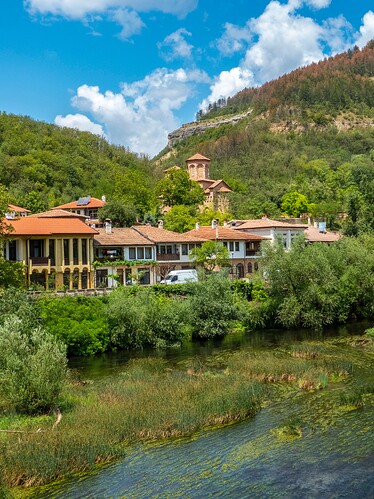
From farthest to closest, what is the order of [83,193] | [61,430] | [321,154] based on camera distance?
[321,154]
[83,193]
[61,430]

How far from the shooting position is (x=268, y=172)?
144750 mm

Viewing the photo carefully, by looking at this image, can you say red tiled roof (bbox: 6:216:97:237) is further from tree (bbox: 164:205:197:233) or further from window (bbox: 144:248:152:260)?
tree (bbox: 164:205:197:233)

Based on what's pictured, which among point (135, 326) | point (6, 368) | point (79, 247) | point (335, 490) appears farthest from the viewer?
point (79, 247)

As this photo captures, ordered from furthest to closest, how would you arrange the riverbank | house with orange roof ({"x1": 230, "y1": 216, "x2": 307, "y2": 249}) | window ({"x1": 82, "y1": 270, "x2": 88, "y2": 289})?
house with orange roof ({"x1": 230, "y1": 216, "x2": 307, "y2": 249}) < window ({"x1": 82, "y1": 270, "x2": 88, "y2": 289}) < the riverbank

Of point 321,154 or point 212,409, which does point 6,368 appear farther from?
point 321,154

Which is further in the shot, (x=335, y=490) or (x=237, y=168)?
(x=237, y=168)

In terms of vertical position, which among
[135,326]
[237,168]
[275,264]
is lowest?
[135,326]

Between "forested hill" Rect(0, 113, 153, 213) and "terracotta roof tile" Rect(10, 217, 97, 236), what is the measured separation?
30027 mm

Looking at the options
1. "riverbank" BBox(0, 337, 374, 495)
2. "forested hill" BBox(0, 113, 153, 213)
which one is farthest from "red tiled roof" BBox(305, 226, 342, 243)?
"riverbank" BBox(0, 337, 374, 495)

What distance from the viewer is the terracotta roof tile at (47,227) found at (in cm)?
5649

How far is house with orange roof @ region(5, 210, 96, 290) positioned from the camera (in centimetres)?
5653

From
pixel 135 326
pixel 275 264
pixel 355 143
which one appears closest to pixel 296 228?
pixel 275 264

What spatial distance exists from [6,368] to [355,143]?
14741 centimetres

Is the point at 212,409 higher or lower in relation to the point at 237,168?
lower
